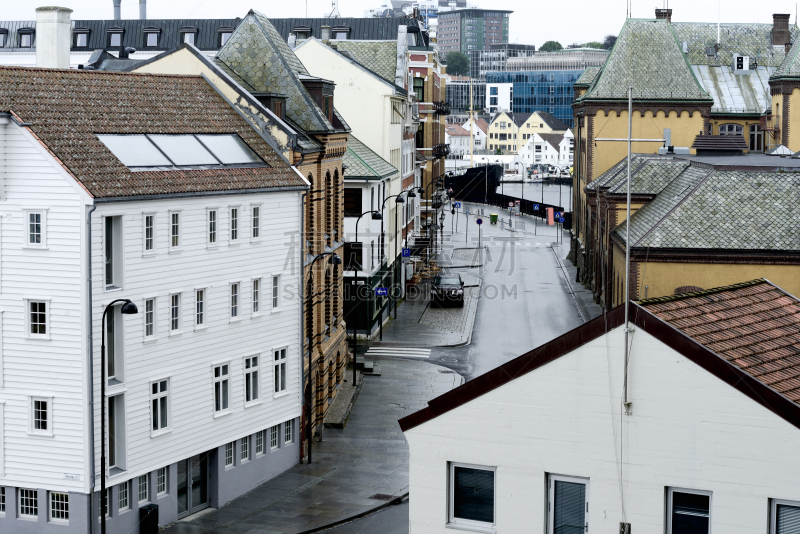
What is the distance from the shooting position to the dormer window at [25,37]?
108m

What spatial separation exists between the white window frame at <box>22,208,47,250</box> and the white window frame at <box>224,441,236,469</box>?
867 cm

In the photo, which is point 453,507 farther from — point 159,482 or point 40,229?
point 159,482

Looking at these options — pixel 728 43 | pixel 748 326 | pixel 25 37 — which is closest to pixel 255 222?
pixel 748 326

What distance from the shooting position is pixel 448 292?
71688 millimetres

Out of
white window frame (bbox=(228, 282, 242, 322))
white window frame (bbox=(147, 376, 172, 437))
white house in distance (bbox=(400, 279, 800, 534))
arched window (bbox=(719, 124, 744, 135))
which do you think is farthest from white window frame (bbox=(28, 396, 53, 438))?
arched window (bbox=(719, 124, 744, 135))

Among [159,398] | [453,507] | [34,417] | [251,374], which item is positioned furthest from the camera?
[251,374]

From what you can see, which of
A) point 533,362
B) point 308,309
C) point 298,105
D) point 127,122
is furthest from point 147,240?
point 533,362

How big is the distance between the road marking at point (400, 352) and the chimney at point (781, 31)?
6106 cm

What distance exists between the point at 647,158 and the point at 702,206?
13.1 m

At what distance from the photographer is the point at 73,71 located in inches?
1246

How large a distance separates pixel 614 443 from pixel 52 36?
25.1 metres

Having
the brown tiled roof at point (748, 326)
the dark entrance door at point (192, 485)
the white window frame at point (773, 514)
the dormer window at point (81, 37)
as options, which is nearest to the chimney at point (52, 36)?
the dark entrance door at point (192, 485)

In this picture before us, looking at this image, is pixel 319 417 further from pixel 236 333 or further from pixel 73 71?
pixel 73 71

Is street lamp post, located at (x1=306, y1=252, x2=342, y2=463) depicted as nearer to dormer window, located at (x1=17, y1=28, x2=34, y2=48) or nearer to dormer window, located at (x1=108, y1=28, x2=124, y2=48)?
dormer window, located at (x1=108, y1=28, x2=124, y2=48)
